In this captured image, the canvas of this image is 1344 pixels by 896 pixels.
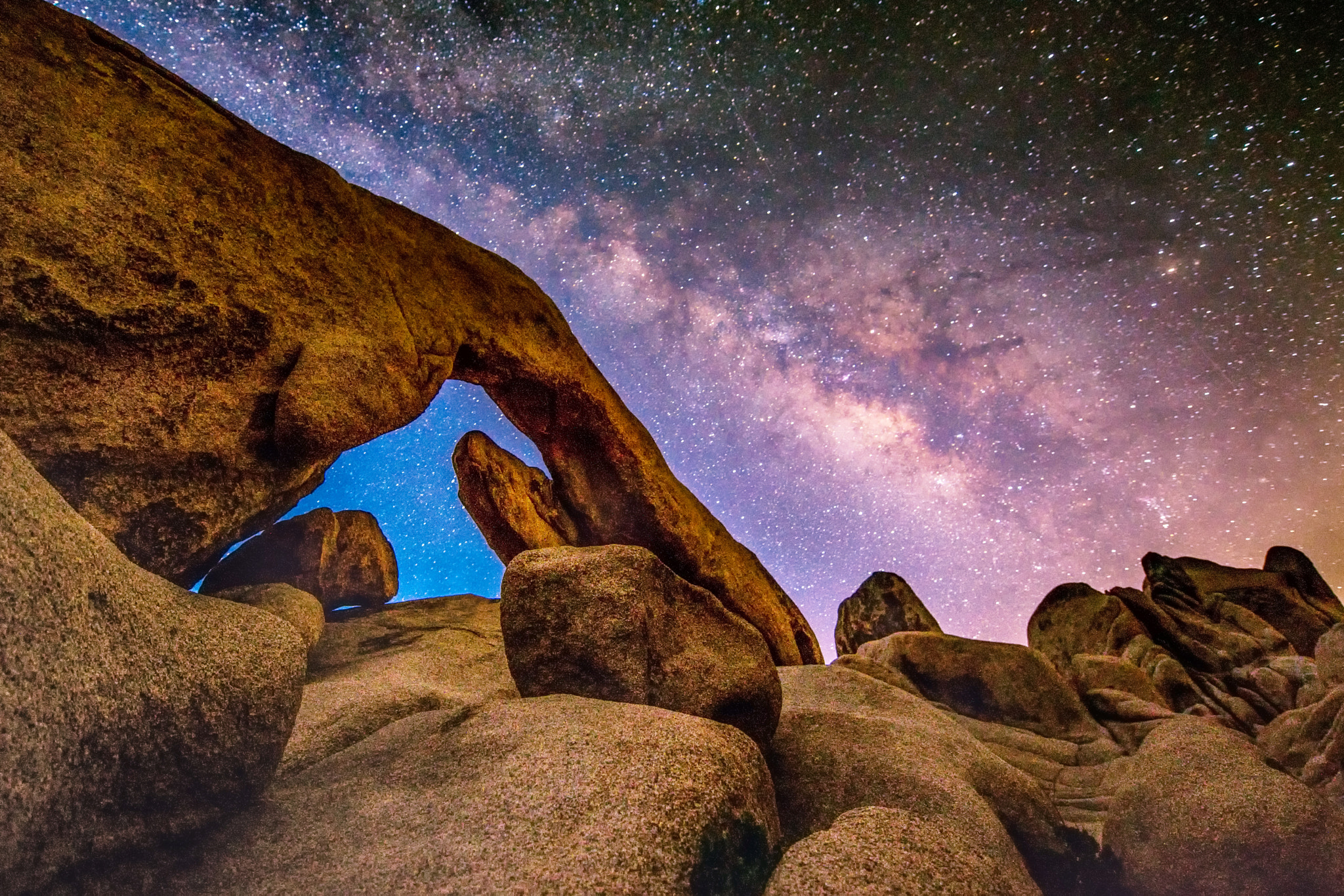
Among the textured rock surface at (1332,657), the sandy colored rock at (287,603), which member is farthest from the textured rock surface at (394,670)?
the textured rock surface at (1332,657)

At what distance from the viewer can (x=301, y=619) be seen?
9.23 meters

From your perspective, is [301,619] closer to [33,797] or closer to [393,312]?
[393,312]

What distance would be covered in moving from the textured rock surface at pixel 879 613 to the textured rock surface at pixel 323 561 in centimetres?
1478

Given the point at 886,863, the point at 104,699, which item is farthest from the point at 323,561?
the point at 886,863

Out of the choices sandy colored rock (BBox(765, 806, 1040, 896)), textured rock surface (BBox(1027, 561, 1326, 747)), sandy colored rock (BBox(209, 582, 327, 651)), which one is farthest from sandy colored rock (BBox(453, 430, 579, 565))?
textured rock surface (BBox(1027, 561, 1326, 747))

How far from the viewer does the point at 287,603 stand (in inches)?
368

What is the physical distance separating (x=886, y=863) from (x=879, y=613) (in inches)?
697

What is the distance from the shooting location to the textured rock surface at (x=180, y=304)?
496 cm

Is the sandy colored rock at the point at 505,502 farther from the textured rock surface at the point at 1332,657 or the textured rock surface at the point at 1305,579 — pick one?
the textured rock surface at the point at 1305,579

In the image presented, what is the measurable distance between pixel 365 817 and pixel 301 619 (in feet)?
21.0

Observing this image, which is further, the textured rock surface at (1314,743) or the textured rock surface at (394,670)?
the textured rock surface at (1314,743)

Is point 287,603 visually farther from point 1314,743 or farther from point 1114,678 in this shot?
point 1114,678

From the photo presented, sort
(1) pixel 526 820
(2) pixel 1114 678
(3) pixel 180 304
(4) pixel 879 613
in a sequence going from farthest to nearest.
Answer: (4) pixel 879 613 → (2) pixel 1114 678 → (3) pixel 180 304 → (1) pixel 526 820

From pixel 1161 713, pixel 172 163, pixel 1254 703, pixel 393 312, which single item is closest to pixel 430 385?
pixel 393 312
